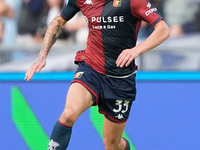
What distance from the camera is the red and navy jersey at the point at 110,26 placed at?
3578 mm

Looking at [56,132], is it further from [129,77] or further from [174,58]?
[174,58]

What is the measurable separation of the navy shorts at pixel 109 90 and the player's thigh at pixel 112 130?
0.18 ft

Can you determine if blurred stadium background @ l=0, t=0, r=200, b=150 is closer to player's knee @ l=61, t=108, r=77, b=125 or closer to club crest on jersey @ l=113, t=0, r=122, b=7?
club crest on jersey @ l=113, t=0, r=122, b=7

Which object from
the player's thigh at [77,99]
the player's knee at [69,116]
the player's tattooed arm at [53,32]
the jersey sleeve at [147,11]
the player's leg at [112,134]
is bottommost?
the player's leg at [112,134]

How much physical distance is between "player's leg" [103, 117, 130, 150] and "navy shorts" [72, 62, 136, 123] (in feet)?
0.22

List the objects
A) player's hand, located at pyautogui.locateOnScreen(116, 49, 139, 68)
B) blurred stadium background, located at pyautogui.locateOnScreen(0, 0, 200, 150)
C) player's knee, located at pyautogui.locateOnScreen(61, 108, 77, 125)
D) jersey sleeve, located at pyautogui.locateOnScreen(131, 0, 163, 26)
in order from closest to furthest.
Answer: player's hand, located at pyautogui.locateOnScreen(116, 49, 139, 68) → player's knee, located at pyautogui.locateOnScreen(61, 108, 77, 125) → jersey sleeve, located at pyautogui.locateOnScreen(131, 0, 163, 26) → blurred stadium background, located at pyautogui.locateOnScreen(0, 0, 200, 150)

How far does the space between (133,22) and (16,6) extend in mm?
Answer: 3055

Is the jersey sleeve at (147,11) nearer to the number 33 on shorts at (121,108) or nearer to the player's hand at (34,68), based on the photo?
the number 33 on shorts at (121,108)

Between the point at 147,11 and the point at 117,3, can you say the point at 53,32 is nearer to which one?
the point at 117,3

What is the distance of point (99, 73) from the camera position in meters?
3.83

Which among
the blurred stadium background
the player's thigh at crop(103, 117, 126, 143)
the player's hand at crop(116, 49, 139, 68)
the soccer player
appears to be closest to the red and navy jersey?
the soccer player

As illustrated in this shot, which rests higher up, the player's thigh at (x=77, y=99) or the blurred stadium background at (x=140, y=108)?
the player's thigh at (x=77, y=99)

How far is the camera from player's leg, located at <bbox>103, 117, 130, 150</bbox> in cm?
400

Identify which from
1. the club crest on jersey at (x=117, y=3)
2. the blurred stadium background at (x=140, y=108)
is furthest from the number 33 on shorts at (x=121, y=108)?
the club crest on jersey at (x=117, y=3)
